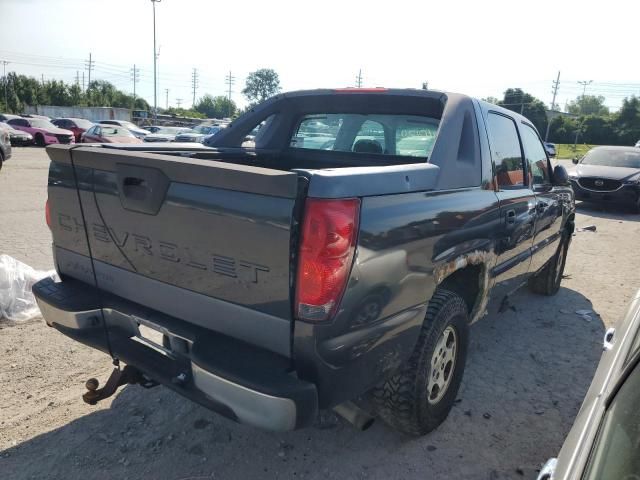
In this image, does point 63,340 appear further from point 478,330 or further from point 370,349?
point 478,330

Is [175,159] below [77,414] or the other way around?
the other way around

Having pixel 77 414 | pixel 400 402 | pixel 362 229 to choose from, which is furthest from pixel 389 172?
pixel 77 414

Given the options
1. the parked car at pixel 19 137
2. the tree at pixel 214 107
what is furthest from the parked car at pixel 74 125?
the tree at pixel 214 107

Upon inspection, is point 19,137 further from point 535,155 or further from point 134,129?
point 535,155

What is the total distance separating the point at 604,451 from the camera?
Result: 4.09 feet

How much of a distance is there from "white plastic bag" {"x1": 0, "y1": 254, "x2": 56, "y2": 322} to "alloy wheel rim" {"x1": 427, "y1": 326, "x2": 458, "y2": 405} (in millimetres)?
3242

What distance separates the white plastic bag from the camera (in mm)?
4098

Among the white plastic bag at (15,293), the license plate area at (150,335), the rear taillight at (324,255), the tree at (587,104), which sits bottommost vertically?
the white plastic bag at (15,293)

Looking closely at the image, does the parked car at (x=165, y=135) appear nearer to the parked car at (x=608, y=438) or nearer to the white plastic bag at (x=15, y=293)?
the white plastic bag at (x=15, y=293)

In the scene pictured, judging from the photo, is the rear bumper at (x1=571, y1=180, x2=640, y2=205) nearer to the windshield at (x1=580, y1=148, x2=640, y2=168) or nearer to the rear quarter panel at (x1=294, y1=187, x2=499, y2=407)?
the windshield at (x1=580, y1=148, x2=640, y2=168)

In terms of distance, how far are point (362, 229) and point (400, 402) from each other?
1106mm

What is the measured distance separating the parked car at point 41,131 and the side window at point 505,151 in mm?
26569

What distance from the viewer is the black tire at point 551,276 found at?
17.7 feet

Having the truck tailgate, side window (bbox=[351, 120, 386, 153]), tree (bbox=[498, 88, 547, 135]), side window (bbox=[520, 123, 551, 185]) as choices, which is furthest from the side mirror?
tree (bbox=[498, 88, 547, 135])
